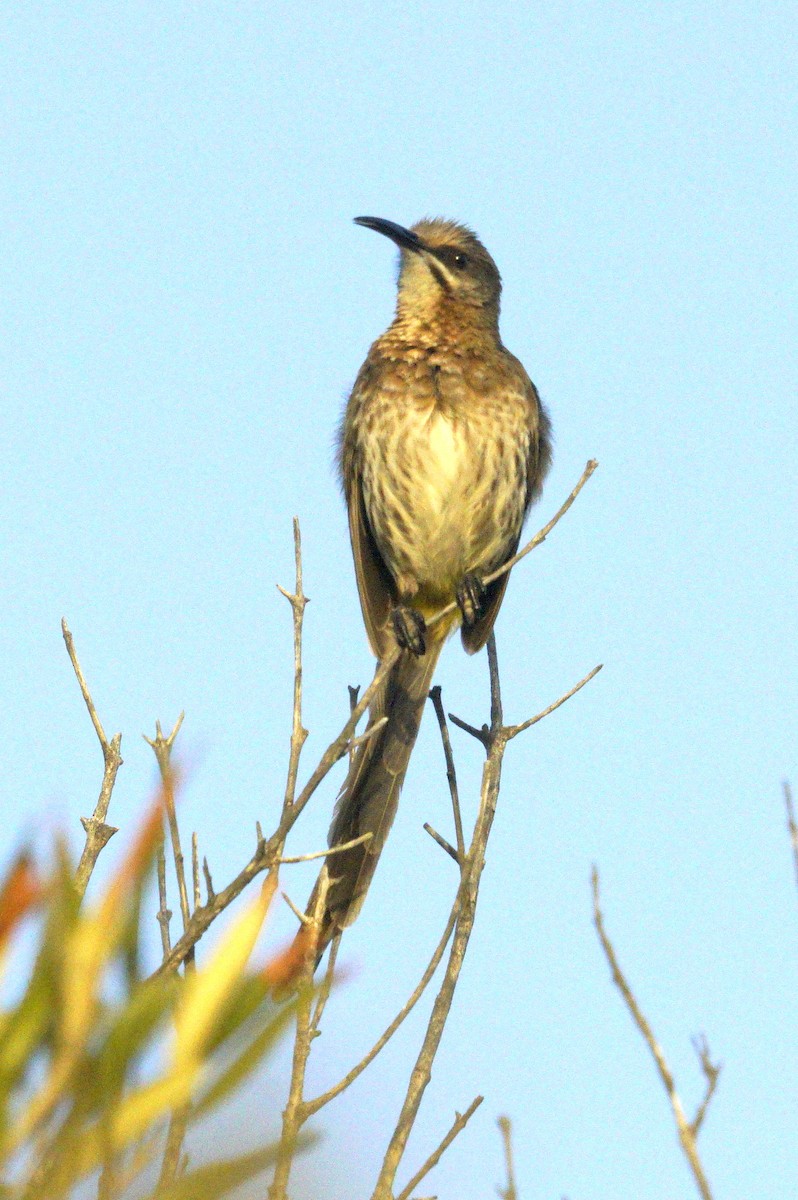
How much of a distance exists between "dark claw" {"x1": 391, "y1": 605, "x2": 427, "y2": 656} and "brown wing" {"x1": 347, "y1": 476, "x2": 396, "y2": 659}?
0.34 m

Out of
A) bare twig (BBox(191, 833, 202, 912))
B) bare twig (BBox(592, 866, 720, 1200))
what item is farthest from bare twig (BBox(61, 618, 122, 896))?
bare twig (BBox(592, 866, 720, 1200))

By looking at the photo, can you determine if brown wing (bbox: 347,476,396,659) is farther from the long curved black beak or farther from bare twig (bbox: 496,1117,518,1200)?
bare twig (bbox: 496,1117,518,1200)

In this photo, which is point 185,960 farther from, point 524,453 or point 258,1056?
point 524,453

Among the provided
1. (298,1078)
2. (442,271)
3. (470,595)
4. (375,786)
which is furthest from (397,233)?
(298,1078)

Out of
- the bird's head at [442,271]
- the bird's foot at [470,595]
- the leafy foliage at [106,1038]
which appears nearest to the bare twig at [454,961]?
the leafy foliage at [106,1038]

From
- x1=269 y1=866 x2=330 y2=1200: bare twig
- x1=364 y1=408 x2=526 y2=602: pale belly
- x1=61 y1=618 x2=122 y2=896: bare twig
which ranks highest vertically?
x1=364 y1=408 x2=526 y2=602: pale belly

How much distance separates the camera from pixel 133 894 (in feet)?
2.54

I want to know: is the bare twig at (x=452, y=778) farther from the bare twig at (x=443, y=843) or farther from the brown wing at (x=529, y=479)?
the brown wing at (x=529, y=479)

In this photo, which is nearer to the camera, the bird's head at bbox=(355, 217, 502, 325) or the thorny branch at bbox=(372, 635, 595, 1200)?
the thorny branch at bbox=(372, 635, 595, 1200)

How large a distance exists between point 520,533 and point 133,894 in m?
5.49

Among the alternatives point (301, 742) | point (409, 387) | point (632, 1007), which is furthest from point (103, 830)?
point (409, 387)

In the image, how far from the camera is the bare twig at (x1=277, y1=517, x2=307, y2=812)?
8.59 ft

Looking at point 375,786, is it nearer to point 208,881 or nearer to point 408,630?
point 408,630

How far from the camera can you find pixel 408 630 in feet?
18.6
